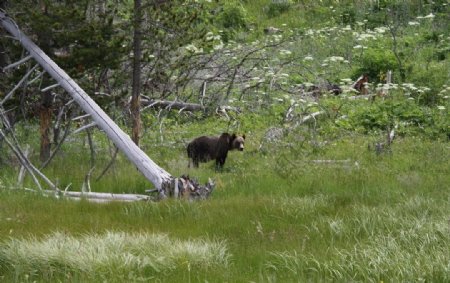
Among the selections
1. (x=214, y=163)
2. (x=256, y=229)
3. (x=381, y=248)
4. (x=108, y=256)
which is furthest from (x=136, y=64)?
(x=381, y=248)

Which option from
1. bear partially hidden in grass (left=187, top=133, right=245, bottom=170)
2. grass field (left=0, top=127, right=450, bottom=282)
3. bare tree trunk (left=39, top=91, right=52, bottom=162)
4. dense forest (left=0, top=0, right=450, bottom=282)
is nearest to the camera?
grass field (left=0, top=127, right=450, bottom=282)

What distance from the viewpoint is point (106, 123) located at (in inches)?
380

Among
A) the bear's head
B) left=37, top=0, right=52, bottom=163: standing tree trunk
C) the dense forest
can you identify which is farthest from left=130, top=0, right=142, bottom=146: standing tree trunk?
the bear's head

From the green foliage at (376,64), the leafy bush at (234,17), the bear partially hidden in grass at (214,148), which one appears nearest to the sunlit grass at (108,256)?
the bear partially hidden in grass at (214,148)

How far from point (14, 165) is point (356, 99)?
9125 mm

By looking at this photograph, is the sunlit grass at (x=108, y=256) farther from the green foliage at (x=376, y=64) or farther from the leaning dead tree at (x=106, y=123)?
the green foliage at (x=376, y=64)

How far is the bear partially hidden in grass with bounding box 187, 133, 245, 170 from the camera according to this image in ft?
42.3

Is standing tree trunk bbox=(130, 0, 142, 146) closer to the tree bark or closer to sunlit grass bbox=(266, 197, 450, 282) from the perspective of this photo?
the tree bark

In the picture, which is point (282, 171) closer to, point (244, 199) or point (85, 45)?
point (244, 199)

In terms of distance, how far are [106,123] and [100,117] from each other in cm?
12

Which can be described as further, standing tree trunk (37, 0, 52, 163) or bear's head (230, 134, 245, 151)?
bear's head (230, 134, 245, 151)

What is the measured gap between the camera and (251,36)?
87.0 feet

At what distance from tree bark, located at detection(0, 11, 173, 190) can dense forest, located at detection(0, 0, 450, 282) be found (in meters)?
0.09

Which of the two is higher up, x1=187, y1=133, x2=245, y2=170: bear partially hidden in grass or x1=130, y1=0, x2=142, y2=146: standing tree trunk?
x1=130, y1=0, x2=142, y2=146: standing tree trunk
